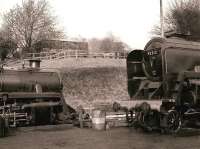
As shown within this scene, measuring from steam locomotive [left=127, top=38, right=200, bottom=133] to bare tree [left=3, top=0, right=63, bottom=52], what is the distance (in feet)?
115

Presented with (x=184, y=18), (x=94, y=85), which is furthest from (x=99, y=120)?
(x=184, y=18)

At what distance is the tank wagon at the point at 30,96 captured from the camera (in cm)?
1599

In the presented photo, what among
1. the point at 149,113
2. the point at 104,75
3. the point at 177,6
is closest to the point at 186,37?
the point at 149,113

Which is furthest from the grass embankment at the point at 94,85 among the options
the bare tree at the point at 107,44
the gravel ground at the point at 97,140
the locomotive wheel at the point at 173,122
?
the bare tree at the point at 107,44

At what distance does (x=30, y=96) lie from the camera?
54.9 ft

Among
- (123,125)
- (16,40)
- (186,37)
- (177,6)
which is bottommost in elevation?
(123,125)

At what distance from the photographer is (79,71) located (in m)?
32.7

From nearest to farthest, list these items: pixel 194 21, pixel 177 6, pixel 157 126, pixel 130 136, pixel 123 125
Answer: pixel 130 136
pixel 157 126
pixel 123 125
pixel 194 21
pixel 177 6

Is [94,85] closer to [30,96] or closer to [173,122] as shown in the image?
[30,96]

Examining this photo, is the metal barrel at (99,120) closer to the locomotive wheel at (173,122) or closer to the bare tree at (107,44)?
the locomotive wheel at (173,122)

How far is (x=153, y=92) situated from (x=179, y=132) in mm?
1870

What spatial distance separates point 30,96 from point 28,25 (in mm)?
32676

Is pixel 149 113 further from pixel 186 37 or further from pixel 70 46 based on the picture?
pixel 70 46

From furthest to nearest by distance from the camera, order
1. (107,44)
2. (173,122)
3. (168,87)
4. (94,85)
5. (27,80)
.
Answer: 1. (107,44)
2. (94,85)
3. (27,80)
4. (168,87)
5. (173,122)
